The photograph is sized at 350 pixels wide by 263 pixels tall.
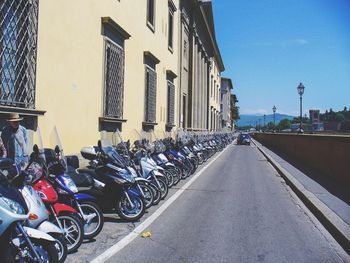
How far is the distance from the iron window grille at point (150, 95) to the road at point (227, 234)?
20.3ft

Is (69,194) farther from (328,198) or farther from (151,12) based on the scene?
(151,12)

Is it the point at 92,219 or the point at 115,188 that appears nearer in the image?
the point at 92,219

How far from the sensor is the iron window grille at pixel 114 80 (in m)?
11.0

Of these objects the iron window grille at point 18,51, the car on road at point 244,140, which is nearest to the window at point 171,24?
the iron window grille at point 18,51

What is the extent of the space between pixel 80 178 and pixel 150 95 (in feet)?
33.3

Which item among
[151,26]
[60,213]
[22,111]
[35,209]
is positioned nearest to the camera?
[35,209]

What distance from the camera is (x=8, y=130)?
19.9ft

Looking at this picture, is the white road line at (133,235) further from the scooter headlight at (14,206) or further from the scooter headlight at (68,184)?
the scooter headlight at (14,206)

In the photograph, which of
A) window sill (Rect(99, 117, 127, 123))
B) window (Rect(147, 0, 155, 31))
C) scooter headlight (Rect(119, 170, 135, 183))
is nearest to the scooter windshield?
scooter headlight (Rect(119, 170, 135, 183))

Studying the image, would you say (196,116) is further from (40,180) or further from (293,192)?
(40,180)

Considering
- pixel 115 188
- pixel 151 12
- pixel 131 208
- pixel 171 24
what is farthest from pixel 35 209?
pixel 171 24

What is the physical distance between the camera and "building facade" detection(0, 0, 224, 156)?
6898 mm

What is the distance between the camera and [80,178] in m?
6.12

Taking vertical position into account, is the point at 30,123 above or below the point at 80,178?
above
